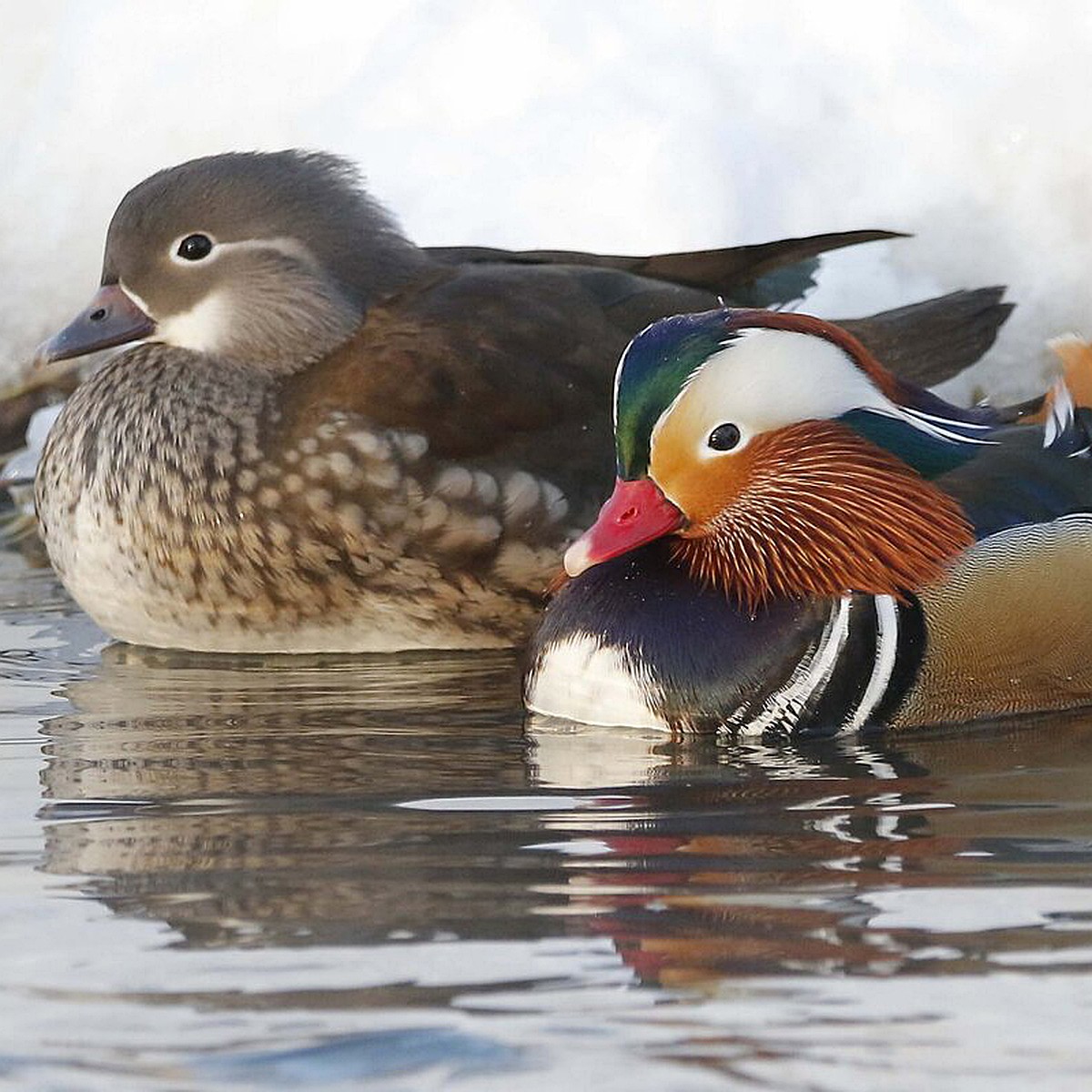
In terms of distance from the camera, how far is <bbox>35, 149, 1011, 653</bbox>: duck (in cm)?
580

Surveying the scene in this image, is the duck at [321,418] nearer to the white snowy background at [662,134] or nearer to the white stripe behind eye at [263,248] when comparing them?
the white stripe behind eye at [263,248]

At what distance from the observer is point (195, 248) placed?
6.12m

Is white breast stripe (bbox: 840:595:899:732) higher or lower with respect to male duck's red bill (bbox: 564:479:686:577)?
lower

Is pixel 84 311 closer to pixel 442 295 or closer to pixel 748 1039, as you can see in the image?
pixel 442 295

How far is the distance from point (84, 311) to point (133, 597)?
0.70m

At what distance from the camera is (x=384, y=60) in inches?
314

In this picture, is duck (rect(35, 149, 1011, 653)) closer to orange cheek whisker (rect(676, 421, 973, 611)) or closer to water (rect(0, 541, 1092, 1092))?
water (rect(0, 541, 1092, 1092))

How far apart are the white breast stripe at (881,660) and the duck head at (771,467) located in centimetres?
6

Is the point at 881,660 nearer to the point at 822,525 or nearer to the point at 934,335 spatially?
the point at 822,525

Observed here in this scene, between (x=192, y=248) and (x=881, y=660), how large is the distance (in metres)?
2.24

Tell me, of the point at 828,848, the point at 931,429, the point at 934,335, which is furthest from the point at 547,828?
the point at 934,335

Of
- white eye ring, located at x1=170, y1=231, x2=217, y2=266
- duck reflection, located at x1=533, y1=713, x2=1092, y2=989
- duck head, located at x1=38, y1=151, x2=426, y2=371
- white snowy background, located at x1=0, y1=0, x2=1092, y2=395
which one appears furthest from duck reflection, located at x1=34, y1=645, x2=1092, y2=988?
white snowy background, located at x1=0, y1=0, x2=1092, y2=395

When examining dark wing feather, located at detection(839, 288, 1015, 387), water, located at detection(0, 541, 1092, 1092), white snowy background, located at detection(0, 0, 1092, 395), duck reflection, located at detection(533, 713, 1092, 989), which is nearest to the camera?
water, located at detection(0, 541, 1092, 1092)

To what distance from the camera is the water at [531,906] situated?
9.46 ft
